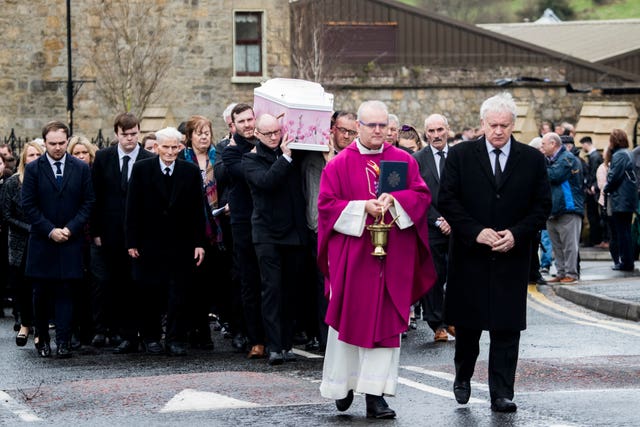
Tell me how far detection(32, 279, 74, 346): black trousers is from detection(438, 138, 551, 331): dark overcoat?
4559 millimetres

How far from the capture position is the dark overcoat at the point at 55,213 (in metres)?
13.0

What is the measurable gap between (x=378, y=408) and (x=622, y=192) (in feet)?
41.4

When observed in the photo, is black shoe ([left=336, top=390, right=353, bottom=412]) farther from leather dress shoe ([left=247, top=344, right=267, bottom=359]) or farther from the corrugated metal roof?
the corrugated metal roof

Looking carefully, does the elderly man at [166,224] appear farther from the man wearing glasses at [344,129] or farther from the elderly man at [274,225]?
the man wearing glasses at [344,129]

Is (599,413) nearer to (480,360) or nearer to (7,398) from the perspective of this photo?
(480,360)

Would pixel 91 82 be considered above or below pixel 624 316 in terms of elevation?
above

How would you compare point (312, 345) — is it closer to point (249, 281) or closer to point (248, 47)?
point (249, 281)

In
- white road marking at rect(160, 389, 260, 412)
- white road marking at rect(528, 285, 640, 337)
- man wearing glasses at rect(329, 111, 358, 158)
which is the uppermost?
man wearing glasses at rect(329, 111, 358, 158)

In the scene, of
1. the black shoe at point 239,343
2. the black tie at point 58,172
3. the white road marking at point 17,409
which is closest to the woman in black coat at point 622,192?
the black shoe at point 239,343

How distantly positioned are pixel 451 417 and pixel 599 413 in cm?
96

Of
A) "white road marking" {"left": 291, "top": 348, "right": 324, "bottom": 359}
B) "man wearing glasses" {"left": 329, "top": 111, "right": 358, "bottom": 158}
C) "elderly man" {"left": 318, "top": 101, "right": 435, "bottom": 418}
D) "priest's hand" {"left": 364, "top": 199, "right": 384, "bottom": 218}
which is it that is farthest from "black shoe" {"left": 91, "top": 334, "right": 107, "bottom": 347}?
"priest's hand" {"left": 364, "top": 199, "right": 384, "bottom": 218}

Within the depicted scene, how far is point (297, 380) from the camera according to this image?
11070 mm

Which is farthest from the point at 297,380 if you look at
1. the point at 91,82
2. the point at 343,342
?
the point at 91,82

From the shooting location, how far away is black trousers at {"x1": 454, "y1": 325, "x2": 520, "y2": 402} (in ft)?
31.2
